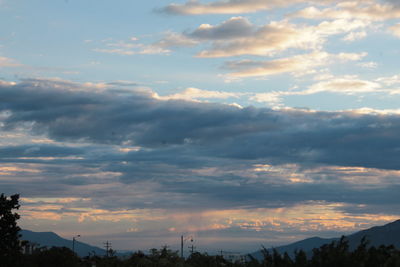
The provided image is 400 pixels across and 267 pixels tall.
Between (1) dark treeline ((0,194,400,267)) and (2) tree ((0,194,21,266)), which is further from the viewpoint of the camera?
(2) tree ((0,194,21,266))

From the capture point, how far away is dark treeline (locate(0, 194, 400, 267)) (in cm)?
2128

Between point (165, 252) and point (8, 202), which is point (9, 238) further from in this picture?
point (165, 252)

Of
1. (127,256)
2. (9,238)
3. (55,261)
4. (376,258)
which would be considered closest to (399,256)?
(376,258)

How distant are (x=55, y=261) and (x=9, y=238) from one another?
33128 mm

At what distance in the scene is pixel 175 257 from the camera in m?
47.8

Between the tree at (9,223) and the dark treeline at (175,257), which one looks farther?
the tree at (9,223)

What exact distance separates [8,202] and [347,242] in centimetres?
6158

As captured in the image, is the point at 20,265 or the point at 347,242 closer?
the point at 347,242

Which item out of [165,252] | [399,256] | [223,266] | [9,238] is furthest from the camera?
[9,238]

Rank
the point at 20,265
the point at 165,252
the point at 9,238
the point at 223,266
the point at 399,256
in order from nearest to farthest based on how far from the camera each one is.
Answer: the point at 399,256 < the point at 223,266 < the point at 20,265 < the point at 165,252 < the point at 9,238

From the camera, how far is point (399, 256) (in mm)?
21469

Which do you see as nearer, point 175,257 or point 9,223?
point 175,257

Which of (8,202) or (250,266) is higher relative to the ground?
(8,202)

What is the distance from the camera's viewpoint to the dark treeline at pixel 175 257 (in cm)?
2128
